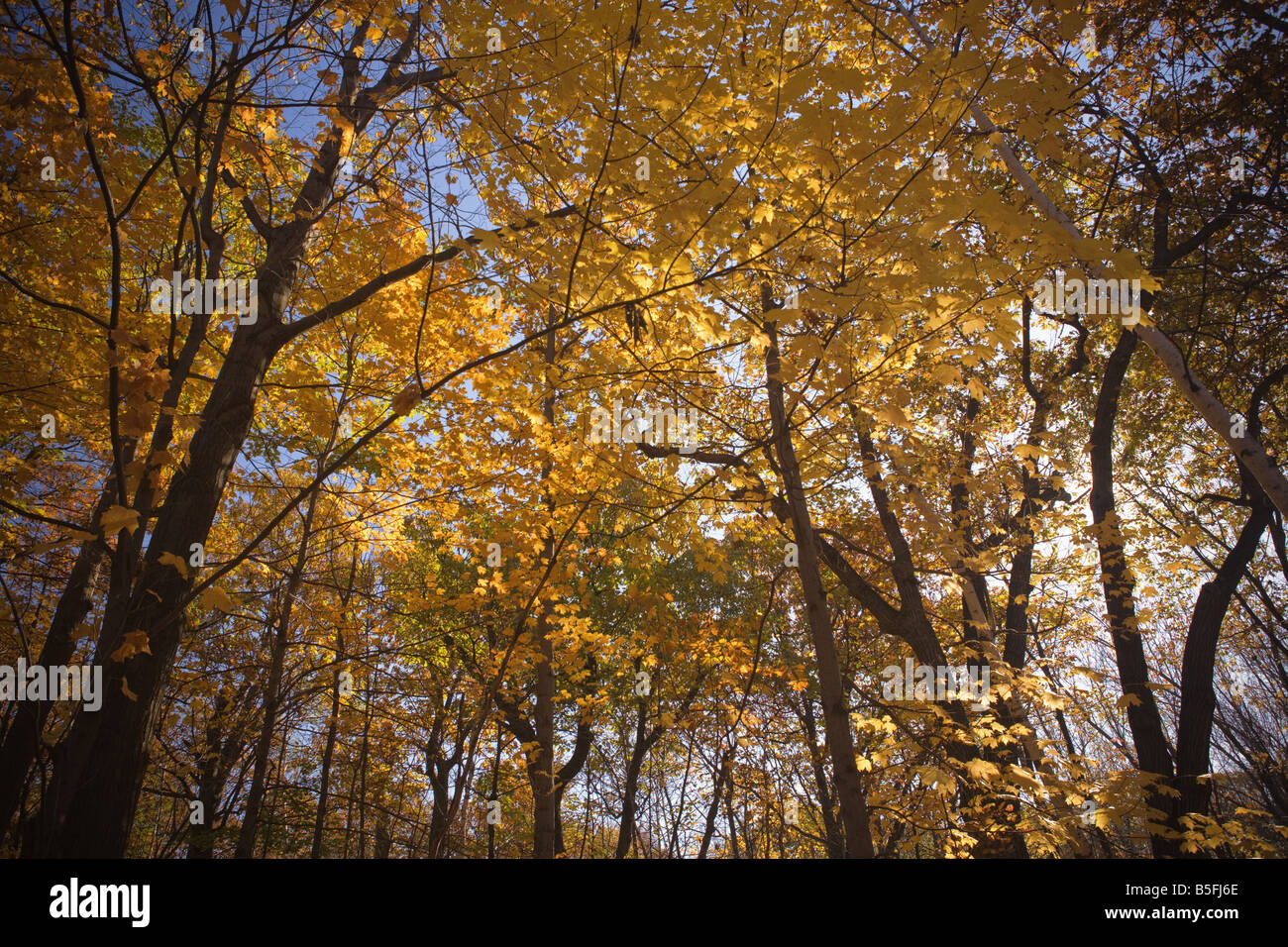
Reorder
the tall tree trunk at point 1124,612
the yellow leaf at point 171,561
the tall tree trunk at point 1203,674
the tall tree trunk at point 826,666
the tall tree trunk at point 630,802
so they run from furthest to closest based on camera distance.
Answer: the tall tree trunk at point 630,802 < the tall tree trunk at point 1203,674 < the tall tree trunk at point 1124,612 < the tall tree trunk at point 826,666 < the yellow leaf at point 171,561

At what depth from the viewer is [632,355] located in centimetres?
279

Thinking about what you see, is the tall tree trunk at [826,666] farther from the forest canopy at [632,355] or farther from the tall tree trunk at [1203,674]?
the tall tree trunk at [1203,674]

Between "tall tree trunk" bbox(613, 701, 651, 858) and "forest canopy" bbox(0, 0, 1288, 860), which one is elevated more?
"forest canopy" bbox(0, 0, 1288, 860)

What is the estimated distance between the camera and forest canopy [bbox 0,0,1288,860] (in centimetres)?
234

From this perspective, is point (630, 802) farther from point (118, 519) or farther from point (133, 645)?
point (118, 519)

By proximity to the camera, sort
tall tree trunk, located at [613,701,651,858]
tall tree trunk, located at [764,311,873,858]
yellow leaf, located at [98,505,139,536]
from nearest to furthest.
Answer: yellow leaf, located at [98,505,139,536]
tall tree trunk, located at [764,311,873,858]
tall tree trunk, located at [613,701,651,858]

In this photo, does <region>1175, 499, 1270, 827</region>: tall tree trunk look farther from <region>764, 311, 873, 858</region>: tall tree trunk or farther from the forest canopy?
<region>764, 311, 873, 858</region>: tall tree trunk

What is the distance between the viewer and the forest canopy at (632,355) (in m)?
2.34

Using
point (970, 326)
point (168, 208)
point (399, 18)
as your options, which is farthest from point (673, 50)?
point (168, 208)

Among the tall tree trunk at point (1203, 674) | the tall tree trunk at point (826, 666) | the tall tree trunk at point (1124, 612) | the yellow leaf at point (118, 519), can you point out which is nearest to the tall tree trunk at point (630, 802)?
the tall tree trunk at point (1124, 612)

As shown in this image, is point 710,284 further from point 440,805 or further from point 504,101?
point 440,805

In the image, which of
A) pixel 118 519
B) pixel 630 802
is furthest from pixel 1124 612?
pixel 118 519

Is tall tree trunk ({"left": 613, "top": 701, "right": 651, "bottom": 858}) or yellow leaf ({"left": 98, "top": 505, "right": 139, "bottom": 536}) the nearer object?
yellow leaf ({"left": 98, "top": 505, "right": 139, "bottom": 536})

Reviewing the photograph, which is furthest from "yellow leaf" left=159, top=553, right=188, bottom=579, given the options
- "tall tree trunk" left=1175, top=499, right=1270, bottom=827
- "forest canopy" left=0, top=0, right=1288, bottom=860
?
"tall tree trunk" left=1175, top=499, right=1270, bottom=827
